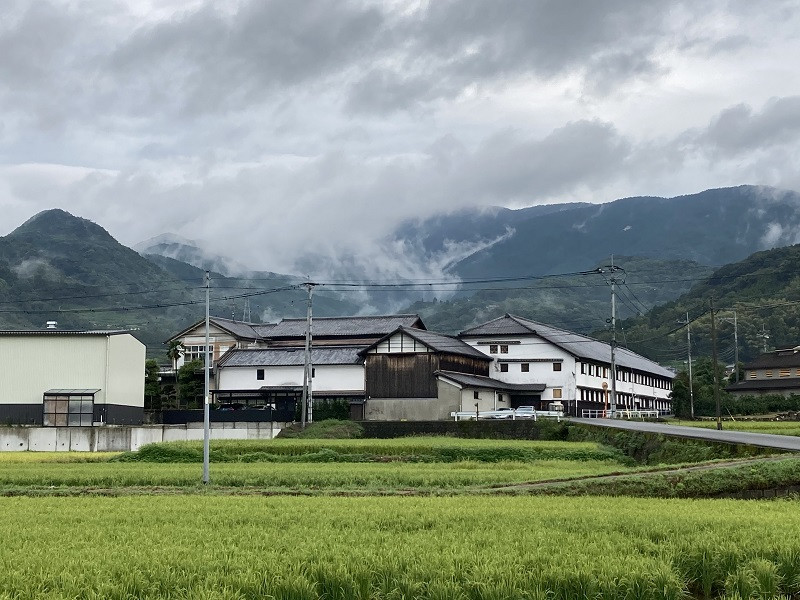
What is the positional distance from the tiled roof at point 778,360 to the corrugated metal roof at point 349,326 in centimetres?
3262

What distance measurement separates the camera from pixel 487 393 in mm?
67875

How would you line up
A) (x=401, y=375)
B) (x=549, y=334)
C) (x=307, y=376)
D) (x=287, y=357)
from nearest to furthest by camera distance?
(x=307, y=376) < (x=401, y=375) < (x=287, y=357) < (x=549, y=334)

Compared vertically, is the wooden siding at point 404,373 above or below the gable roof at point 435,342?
below

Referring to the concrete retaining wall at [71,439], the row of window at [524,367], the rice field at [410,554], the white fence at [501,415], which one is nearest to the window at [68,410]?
the concrete retaining wall at [71,439]

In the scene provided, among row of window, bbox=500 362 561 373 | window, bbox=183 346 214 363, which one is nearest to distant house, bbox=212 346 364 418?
window, bbox=183 346 214 363

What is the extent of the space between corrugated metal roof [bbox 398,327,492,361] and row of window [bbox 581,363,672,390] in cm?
838

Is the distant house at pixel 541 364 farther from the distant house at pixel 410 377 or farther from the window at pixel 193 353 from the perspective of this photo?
the window at pixel 193 353

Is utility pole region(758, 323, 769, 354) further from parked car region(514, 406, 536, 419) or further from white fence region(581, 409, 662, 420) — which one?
parked car region(514, 406, 536, 419)

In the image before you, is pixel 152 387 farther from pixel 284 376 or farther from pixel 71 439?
pixel 71 439

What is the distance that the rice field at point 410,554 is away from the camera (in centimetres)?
1045

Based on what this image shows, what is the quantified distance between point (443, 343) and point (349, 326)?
13.7 metres

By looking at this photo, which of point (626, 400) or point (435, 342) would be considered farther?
point (626, 400)

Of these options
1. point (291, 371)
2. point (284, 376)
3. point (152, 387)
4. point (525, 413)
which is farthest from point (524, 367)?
point (152, 387)

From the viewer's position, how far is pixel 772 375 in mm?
85688
